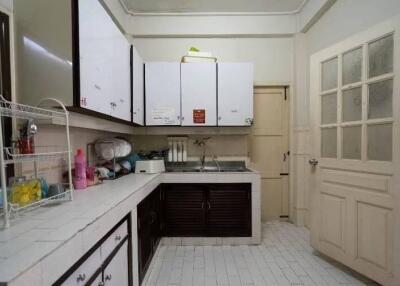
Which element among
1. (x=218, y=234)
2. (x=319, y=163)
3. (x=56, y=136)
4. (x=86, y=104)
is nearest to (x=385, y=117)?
(x=319, y=163)

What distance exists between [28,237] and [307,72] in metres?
3.58

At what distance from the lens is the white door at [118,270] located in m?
1.25

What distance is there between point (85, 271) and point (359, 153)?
2.18 m

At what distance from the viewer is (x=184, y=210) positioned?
2.84m

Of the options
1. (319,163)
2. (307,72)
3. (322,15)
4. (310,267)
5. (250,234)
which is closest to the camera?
(310,267)

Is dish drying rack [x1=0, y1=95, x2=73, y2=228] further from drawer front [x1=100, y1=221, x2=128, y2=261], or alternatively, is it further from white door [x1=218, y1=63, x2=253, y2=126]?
white door [x1=218, y1=63, x2=253, y2=126]

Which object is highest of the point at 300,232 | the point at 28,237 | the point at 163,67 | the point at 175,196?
the point at 163,67

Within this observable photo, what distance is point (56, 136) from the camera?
1.78m

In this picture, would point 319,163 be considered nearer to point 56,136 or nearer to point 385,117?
point 385,117

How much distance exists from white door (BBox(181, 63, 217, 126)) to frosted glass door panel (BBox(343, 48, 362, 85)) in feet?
4.72

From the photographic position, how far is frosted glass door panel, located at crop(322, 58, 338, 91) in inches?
93.0

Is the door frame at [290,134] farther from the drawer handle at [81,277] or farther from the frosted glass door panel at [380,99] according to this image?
the drawer handle at [81,277]

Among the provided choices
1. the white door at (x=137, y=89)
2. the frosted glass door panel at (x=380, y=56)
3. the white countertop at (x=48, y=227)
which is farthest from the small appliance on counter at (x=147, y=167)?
the frosted glass door panel at (x=380, y=56)

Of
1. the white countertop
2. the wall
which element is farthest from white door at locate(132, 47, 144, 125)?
the white countertop
